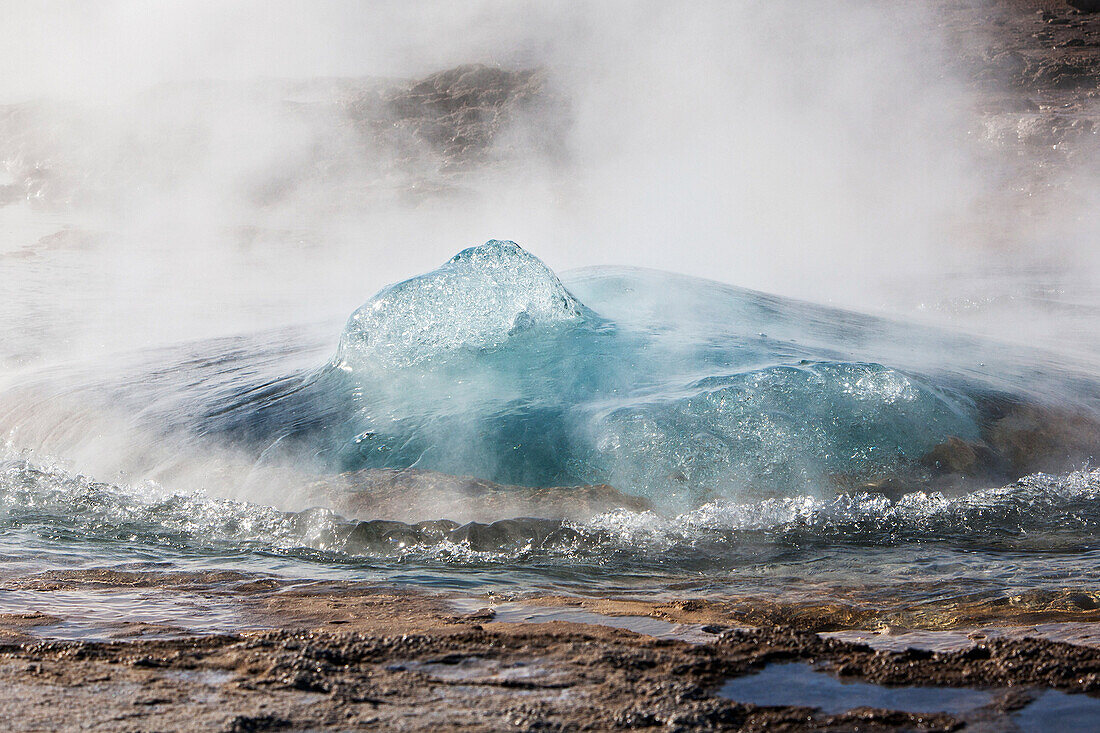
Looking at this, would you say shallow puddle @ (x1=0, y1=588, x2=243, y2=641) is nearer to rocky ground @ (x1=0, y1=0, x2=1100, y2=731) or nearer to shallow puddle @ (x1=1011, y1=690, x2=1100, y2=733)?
rocky ground @ (x1=0, y1=0, x2=1100, y2=731)

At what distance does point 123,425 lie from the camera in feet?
12.8

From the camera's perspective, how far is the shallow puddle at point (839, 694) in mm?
1419

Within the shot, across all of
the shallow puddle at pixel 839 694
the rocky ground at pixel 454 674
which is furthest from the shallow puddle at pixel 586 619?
the shallow puddle at pixel 839 694

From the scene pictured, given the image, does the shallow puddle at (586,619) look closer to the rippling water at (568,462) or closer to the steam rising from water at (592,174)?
the rippling water at (568,462)

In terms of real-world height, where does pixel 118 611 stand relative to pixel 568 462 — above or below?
below

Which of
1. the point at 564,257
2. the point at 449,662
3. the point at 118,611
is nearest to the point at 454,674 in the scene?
the point at 449,662

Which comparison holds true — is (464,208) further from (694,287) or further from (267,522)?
Answer: (267,522)

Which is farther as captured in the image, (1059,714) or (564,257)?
(564,257)

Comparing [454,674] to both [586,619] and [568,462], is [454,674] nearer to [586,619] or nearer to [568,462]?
[586,619]

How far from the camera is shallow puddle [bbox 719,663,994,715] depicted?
142cm

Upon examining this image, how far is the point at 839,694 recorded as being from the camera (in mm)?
1471

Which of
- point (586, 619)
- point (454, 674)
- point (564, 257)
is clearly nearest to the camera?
point (454, 674)

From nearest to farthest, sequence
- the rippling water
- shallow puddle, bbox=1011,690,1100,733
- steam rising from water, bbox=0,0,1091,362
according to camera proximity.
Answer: shallow puddle, bbox=1011,690,1100,733 < the rippling water < steam rising from water, bbox=0,0,1091,362

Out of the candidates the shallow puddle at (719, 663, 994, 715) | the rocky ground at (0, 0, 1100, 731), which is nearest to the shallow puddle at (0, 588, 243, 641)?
the rocky ground at (0, 0, 1100, 731)
